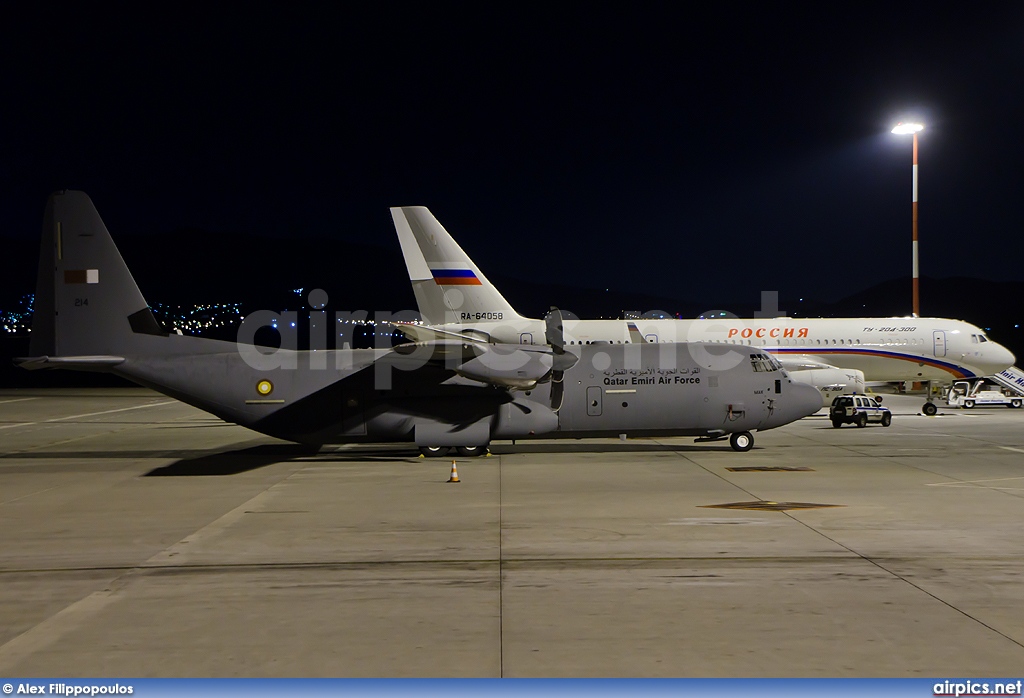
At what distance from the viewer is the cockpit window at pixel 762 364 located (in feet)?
75.7

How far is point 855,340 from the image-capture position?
3588cm

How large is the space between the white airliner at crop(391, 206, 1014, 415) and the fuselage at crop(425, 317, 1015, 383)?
0.04 meters

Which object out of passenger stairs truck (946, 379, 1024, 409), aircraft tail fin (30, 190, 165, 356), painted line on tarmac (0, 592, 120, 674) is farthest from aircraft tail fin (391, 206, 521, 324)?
painted line on tarmac (0, 592, 120, 674)

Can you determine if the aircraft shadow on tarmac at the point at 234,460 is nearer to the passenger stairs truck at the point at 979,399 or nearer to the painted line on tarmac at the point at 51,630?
the painted line on tarmac at the point at 51,630

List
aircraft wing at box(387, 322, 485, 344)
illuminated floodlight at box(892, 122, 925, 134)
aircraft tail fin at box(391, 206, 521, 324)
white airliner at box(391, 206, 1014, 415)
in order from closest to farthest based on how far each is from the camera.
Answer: aircraft wing at box(387, 322, 485, 344)
aircraft tail fin at box(391, 206, 521, 324)
white airliner at box(391, 206, 1014, 415)
illuminated floodlight at box(892, 122, 925, 134)

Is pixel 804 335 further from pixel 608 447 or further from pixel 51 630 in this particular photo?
pixel 51 630

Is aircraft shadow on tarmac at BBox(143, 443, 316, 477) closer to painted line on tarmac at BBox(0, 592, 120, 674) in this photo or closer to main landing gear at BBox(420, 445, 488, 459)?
main landing gear at BBox(420, 445, 488, 459)

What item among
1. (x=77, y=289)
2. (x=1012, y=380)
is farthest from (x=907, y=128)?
(x=77, y=289)

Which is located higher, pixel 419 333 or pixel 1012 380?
pixel 419 333

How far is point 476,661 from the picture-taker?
7590 mm

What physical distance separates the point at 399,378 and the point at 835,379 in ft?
65.3

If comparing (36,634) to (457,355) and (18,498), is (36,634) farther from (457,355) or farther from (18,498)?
(457,355)

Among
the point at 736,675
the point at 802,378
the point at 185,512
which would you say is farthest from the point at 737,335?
the point at 736,675

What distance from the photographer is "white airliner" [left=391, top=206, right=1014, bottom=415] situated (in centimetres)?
3403
